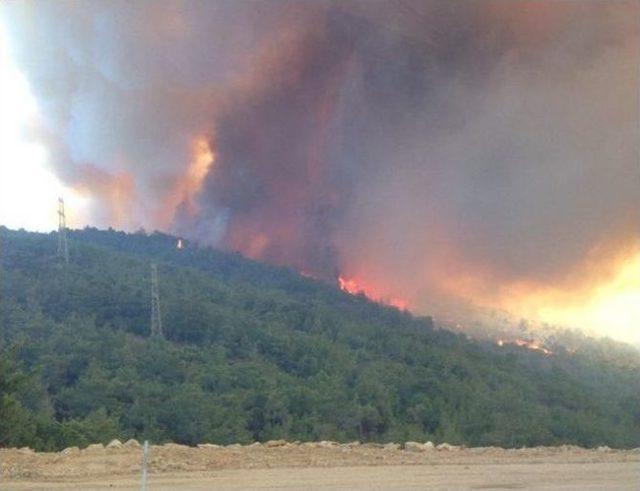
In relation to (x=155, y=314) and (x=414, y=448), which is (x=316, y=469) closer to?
(x=414, y=448)

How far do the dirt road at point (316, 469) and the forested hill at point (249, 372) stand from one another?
24.5 feet

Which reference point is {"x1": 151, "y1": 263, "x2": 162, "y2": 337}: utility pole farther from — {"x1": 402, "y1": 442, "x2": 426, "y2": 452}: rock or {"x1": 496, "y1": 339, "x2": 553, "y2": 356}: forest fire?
{"x1": 402, "y1": 442, "x2": 426, "y2": 452}: rock

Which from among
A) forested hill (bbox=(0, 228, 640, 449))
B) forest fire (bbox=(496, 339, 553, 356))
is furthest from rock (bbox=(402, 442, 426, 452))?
forest fire (bbox=(496, 339, 553, 356))

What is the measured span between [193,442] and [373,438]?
8636 millimetres

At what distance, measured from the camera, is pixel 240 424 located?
3262 cm

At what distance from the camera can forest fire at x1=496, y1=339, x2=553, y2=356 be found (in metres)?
78.9

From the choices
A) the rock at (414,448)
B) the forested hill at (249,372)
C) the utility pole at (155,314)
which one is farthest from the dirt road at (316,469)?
the utility pole at (155,314)

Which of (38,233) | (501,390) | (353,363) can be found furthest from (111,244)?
(501,390)

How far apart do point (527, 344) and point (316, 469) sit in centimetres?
7573

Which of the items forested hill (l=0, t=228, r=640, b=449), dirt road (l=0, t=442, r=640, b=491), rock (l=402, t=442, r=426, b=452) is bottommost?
dirt road (l=0, t=442, r=640, b=491)

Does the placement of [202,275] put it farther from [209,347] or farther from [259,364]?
[259,364]

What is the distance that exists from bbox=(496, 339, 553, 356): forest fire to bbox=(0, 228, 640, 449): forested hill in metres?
2.93

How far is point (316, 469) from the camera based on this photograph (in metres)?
10.7

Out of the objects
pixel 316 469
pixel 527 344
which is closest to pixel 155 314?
pixel 527 344
